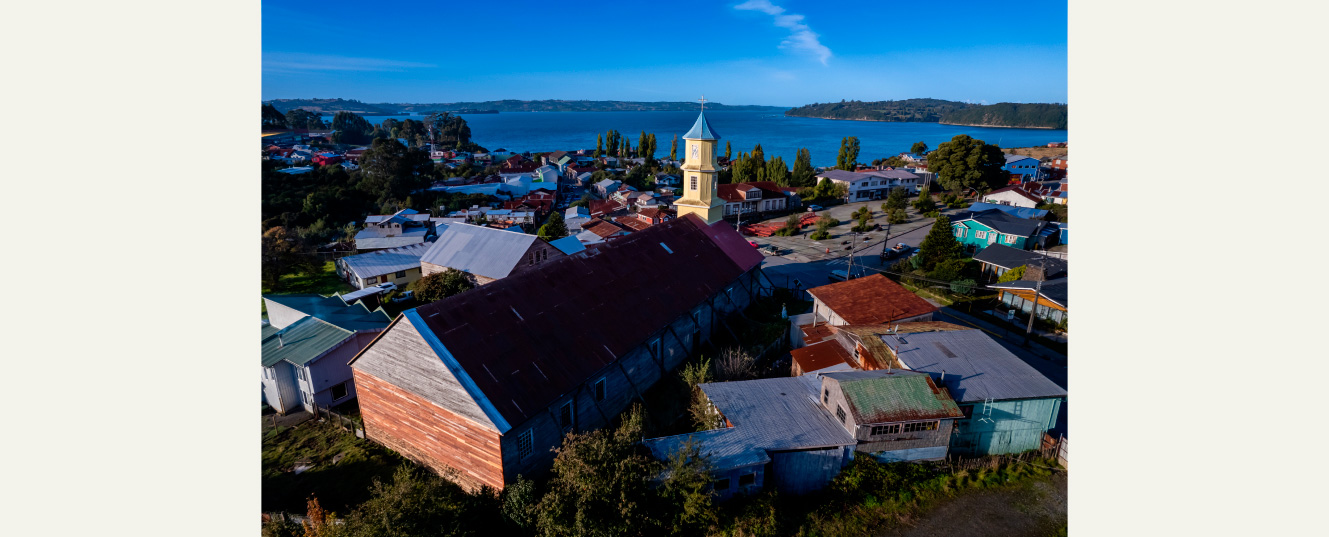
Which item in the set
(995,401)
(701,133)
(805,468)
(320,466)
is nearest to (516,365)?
(320,466)

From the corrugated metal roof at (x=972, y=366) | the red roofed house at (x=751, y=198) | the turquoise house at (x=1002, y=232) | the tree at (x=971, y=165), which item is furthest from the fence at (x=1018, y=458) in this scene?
the tree at (x=971, y=165)

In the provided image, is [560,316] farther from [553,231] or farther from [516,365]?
[553,231]

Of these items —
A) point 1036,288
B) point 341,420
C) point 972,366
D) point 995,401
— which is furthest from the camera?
point 1036,288

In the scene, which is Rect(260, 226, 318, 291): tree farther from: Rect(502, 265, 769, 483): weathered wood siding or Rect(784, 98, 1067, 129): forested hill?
Rect(784, 98, 1067, 129): forested hill

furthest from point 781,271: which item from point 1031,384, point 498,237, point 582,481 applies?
point 582,481

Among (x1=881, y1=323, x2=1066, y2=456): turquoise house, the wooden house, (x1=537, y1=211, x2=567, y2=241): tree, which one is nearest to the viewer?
(x1=881, y1=323, x2=1066, y2=456): turquoise house

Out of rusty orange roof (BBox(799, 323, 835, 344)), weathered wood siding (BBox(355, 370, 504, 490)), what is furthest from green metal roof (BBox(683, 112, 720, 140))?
weathered wood siding (BBox(355, 370, 504, 490))
